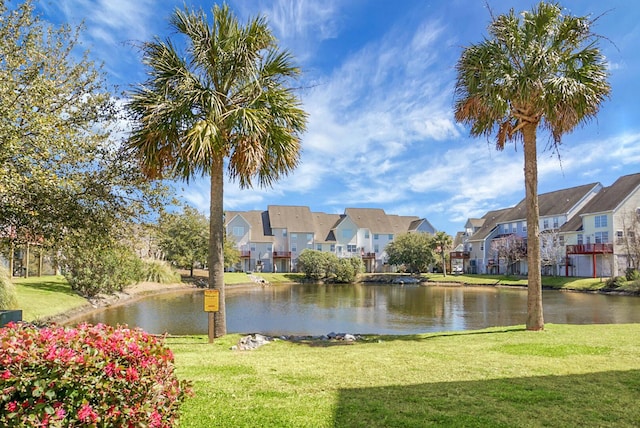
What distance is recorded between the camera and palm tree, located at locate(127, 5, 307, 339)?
33.7 feet

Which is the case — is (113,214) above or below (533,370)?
above

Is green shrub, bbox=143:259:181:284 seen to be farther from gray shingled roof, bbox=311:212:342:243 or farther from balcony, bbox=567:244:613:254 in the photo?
balcony, bbox=567:244:613:254

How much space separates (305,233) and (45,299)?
1834 inches

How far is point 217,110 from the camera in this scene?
33.9ft

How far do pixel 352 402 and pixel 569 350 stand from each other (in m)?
5.73

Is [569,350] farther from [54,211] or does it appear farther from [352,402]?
[54,211]

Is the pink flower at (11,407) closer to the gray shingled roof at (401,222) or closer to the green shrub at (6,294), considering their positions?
the green shrub at (6,294)

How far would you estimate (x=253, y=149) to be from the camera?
34.1 ft

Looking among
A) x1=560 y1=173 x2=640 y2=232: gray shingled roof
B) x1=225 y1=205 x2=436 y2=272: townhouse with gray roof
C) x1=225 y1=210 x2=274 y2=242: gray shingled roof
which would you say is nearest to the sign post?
x1=560 y1=173 x2=640 y2=232: gray shingled roof

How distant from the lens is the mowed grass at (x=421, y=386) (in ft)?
14.9

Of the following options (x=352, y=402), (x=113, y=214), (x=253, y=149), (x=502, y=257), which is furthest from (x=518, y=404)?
(x=502, y=257)

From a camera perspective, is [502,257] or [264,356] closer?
[264,356]

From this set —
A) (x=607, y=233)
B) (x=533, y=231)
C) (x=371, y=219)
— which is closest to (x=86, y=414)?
(x=533, y=231)

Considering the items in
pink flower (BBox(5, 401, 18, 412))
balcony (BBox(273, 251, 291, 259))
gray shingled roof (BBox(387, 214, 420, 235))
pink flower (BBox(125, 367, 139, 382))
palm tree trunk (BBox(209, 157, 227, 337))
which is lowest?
balcony (BBox(273, 251, 291, 259))
